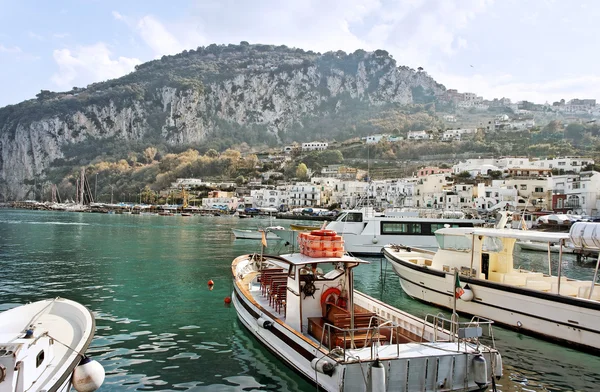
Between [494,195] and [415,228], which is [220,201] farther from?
[415,228]

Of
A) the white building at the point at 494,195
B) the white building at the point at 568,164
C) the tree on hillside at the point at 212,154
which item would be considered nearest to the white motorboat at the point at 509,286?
the white building at the point at 494,195

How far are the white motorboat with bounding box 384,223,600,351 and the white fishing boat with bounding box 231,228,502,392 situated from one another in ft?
14.2

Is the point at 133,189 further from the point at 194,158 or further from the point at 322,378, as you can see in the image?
the point at 322,378

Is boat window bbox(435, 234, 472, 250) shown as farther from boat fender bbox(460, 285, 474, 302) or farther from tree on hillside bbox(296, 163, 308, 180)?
tree on hillside bbox(296, 163, 308, 180)

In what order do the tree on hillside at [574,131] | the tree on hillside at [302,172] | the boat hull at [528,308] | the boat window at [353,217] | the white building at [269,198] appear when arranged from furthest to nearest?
the tree on hillside at [574,131]
the tree on hillside at [302,172]
the white building at [269,198]
the boat window at [353,217]
the boat hull at [528,308]

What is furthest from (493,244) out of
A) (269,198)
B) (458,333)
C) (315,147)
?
(315,147)

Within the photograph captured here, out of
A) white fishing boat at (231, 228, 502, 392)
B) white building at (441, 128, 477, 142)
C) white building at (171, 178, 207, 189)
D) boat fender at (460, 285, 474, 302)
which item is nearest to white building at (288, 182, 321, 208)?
white building at (171, 178, 207, 189)

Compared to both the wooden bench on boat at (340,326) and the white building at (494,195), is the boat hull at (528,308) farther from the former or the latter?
the white building at (494,195)

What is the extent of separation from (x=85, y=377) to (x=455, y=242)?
12845mm

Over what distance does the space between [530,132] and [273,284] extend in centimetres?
14960

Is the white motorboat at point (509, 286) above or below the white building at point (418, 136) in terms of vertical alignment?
below

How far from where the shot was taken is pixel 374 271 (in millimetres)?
24969

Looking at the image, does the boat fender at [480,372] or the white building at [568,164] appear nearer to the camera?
the boat fender at [480,372]

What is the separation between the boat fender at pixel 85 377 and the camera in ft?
22.0
